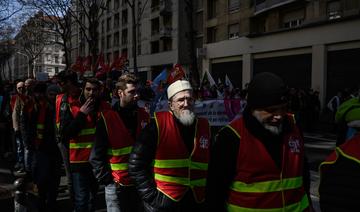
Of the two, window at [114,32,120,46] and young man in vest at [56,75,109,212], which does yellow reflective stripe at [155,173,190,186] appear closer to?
young man in vest at [56,75,109,212]

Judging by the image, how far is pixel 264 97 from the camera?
106 inches

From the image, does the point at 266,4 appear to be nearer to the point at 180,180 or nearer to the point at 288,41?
the point at 288,41

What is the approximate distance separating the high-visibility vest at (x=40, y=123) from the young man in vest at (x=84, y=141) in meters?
1.03

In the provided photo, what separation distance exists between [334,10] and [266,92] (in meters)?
22.5

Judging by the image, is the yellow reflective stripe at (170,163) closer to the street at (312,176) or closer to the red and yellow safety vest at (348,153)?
the red and yellow safety vest at (348,153)

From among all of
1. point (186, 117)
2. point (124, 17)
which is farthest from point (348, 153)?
point (124, 17)

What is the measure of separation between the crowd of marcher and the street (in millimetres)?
1173

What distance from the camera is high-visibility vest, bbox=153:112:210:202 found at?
138 inches

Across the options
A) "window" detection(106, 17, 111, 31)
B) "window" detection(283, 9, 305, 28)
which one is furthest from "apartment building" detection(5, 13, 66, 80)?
"window" detection(283, 9, 305, 28)

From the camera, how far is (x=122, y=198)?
4.19m

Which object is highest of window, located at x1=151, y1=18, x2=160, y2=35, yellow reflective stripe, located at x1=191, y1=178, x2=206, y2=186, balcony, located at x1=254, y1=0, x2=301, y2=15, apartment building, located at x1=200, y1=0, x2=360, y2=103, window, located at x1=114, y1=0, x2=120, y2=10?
window, located at x1=114, y1=0, x2=120, y2=10

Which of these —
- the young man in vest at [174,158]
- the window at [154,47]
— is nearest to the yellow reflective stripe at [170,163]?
the young man in vest at [174,158]

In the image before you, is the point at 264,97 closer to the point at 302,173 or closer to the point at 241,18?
the point at 302,173

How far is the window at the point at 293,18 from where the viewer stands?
26475 millimetres
